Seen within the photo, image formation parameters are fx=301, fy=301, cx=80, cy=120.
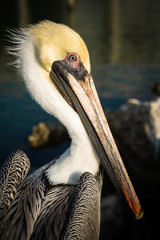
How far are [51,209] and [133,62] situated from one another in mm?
9759

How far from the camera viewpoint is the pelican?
8.13 ft

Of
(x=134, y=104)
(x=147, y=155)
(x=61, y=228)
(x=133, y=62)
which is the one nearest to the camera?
(x=61, y=228)

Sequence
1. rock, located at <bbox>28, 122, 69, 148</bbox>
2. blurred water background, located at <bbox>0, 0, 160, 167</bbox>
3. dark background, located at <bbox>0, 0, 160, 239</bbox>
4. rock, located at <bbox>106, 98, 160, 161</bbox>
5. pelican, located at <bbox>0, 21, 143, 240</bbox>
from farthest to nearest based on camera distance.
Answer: blurred water background, located at <bbox>0, 0, 160, 167</bbox> → rock, located at <bbox>28, 122, 69, 148</bbox> → dark background, located at <bbox>0, 0, 160, 239</bbox> → rock, located at <bbox>106, 98, 160, 161</bbox> → pelican, located at <bbox>0, 21, 143, 240</bbox>

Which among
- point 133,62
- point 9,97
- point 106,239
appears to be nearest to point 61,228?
point 106,239

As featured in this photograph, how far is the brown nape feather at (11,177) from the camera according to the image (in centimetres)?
251

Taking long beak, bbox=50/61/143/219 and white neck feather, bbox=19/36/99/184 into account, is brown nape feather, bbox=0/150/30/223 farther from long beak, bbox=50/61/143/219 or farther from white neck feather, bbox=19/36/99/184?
long beak, bbox=50/61/143/219

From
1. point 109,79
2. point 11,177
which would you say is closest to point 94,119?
point 11,177

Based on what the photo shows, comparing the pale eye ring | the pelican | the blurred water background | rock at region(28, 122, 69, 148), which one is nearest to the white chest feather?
the pelican

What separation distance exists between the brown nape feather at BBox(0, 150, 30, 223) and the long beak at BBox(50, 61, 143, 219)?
0.71m

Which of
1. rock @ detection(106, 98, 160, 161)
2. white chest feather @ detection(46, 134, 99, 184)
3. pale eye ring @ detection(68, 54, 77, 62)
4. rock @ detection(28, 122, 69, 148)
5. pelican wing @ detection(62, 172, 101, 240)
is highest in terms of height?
pale eye ring @ detection(68, 54, 77, 62)

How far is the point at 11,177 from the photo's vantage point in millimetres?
2662

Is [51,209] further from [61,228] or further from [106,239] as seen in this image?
[106,239]

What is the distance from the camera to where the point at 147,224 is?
12.9 ft

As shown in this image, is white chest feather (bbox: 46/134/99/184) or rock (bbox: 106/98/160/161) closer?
white chest feather (bbox: 46/134/99/184)
